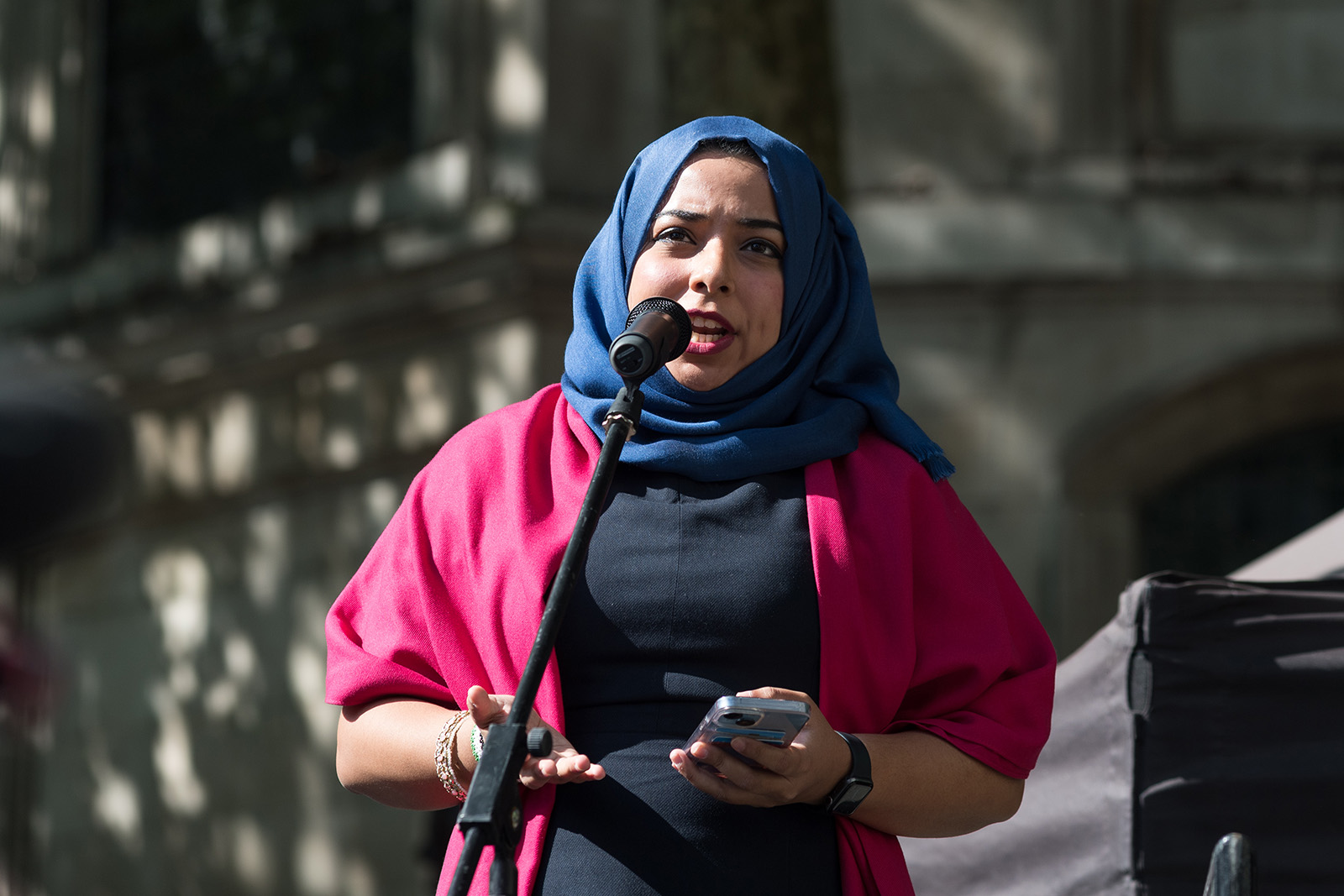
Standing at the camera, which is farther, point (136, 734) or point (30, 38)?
point (30, 38)

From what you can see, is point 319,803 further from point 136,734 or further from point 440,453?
point 440,453

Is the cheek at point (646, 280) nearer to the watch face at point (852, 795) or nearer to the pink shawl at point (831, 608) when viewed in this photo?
the pink shawl at point (831, 608)

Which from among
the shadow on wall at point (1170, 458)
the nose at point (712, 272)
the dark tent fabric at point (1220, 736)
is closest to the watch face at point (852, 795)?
the nose at point (712, 272)

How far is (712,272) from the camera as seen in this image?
7.61ft

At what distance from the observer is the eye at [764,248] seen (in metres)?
2.39

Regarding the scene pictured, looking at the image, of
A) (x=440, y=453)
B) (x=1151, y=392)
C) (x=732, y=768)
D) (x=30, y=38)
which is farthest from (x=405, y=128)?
(x=732, y=768)

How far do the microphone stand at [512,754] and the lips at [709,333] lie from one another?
13.9 inches

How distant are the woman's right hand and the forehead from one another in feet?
2.57

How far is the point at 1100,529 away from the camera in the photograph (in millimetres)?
8305

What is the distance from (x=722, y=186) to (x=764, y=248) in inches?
4.2

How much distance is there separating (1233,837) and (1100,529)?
6360 millimetres

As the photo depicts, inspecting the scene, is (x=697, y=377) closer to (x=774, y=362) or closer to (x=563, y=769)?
(x=774, y=362)

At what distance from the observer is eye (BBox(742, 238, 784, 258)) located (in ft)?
7.86

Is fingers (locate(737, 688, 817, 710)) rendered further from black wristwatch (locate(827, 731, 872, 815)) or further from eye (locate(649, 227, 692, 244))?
eye (locate(649, 227, 692, 244))
